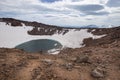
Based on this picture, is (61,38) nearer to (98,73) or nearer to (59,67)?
(59,67)

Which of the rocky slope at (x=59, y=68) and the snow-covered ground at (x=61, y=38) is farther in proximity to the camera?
the snow-covered ground at (x=61, y=38)

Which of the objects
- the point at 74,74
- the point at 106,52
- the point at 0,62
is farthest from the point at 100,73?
the point at 0,62

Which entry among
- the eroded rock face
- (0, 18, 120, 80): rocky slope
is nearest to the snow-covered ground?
(0, 18, 120, 80): rocky slope

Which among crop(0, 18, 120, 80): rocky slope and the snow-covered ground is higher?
crop(0, 18, 120, 80): rocky slope

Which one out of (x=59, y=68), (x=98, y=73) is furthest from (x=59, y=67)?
(x=98, y=73)

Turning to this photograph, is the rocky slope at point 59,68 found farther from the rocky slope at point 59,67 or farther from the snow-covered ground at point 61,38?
the snow-covered ground at point 61,38

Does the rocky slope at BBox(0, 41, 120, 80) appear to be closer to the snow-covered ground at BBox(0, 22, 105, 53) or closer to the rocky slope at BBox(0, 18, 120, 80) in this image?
the rocky slope at BBox(0, 18, 120, 80)

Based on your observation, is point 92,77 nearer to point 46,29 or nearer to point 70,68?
point 70,68

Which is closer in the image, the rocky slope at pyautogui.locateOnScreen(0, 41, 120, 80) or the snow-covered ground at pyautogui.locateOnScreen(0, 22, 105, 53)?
the rocky slope at pyautogui.locateOnScreen(0, 41, 120, 80)

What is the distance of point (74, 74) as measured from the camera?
11.9 metres

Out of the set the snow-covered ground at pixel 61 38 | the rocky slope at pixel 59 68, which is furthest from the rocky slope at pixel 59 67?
the snow-covered ground at pixel 61 38

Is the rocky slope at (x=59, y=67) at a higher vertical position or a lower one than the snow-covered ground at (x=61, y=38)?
higher

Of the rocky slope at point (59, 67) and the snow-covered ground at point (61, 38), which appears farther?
the snow-covered ground at point (61, 38)

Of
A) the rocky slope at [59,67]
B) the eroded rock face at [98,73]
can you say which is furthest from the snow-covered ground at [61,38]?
the eroded rock face at [98,73]
